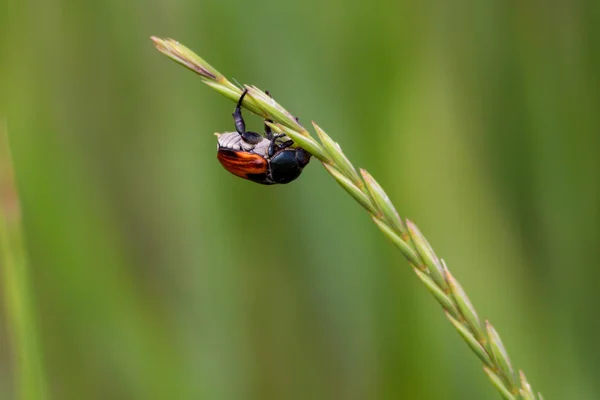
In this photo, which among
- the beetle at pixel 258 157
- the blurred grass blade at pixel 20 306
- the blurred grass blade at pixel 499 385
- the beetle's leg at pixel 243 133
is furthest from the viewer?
the beetle's leg at pixel 243 133

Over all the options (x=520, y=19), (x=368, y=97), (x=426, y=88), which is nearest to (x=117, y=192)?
(x=368, y=97)

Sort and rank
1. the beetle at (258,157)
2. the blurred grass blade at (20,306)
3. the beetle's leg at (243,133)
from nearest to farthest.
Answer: the blurred grass blade at (20,306), the beetle at (258,157), the beetle's leg at (243,133)

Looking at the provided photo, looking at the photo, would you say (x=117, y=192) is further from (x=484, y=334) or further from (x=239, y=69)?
(x=484, y=334)

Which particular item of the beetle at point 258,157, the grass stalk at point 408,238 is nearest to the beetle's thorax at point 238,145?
the beetle at point 258,157

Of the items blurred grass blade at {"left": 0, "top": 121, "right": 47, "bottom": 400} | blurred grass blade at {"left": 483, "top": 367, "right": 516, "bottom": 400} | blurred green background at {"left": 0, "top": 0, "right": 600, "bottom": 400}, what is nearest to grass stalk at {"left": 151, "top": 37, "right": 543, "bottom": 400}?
blurred grass blade at {"left": 483, "top": 367, "right": 516, "bottom": 400}

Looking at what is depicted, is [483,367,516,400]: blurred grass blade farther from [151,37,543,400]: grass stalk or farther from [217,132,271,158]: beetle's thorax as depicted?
[217,132,271,158]: beetle's thorax

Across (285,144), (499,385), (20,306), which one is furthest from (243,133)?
(499,385)

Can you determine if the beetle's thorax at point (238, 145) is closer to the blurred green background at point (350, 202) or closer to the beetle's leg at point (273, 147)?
the beetle's leg at point (273, 147)

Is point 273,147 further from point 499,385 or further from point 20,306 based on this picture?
point 499,385
